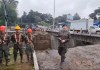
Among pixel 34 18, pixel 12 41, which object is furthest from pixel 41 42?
pixel 34 18

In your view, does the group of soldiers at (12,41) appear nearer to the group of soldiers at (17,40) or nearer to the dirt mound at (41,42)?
the group of soldiers at (17,40)

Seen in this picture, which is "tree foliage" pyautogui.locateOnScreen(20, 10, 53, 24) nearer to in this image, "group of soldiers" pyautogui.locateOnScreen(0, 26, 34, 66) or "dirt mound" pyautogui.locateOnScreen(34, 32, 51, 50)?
"dirt mound" pyautogui.locateOnScreen(34, 32, 51, 50)

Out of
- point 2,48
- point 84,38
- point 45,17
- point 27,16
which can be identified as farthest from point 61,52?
point 45,17

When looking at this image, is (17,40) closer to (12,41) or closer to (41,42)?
(12,41)

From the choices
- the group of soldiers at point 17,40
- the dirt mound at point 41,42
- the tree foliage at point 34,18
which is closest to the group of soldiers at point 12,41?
the group of soldiers at point 17,40

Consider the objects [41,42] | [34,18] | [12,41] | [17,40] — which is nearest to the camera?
[17,40]

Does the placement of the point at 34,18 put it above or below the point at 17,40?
above

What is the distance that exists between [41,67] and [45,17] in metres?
137

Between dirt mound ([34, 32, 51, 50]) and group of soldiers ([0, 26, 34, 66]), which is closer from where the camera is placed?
group of soldiers ([0, 26, 34, 66])

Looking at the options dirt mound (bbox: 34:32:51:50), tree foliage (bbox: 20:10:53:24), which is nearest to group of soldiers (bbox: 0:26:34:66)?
dirt mound (bbox: 34:32:51:50)

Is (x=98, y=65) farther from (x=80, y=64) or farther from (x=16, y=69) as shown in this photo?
(x=16, y=69)

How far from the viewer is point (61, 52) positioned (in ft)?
44.5

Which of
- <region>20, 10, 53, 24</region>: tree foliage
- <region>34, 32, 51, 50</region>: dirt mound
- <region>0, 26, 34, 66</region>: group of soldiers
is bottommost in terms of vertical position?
<region>34, 32, 51, 50</region>: dirt mound

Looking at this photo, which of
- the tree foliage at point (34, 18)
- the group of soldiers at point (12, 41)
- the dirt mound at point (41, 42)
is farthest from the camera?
the tree foliage at point (34, 18)
